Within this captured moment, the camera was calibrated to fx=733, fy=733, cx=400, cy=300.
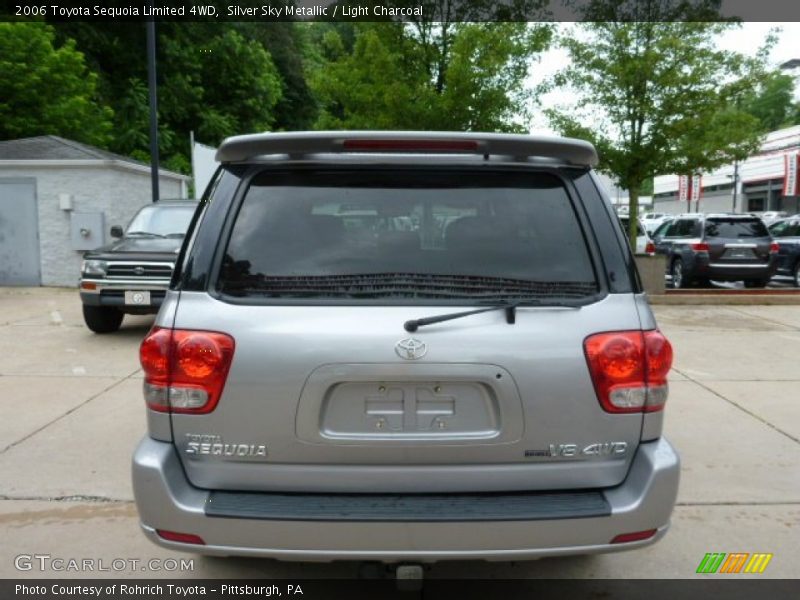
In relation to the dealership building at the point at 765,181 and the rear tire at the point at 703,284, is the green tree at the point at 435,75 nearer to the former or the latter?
the rear tire at the point at 703,284

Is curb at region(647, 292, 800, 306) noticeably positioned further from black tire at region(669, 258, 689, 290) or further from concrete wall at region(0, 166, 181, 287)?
concrete wall at region(0, 166, 181, 287)

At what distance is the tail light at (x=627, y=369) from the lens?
2482 mm

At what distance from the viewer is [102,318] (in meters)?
9.25

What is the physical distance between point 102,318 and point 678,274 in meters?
11.4

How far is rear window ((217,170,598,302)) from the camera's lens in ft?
8.33

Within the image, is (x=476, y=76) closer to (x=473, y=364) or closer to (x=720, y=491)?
(x=720, y=491)

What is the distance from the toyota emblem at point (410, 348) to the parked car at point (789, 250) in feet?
51.5

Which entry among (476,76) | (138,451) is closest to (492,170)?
(138,451)

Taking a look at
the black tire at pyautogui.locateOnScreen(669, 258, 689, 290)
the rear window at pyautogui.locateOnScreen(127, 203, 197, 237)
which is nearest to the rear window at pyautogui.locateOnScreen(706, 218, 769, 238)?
the black tire at pyautogui.locateOnScreen(669, 258, 689, 290)

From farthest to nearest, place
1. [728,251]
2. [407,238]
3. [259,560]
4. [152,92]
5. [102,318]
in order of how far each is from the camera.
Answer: [728,251] < [152,92] < [102,318] < [259,560] < [407,238]

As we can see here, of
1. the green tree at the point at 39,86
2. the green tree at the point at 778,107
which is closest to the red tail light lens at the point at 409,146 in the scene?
the green tree at the point at 39,86

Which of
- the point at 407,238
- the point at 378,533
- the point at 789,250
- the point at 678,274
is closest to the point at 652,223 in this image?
the point at 789,250

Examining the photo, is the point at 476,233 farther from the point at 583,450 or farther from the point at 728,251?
the point at 728,251

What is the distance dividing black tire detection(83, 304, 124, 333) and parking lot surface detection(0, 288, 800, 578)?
0.97 feet
